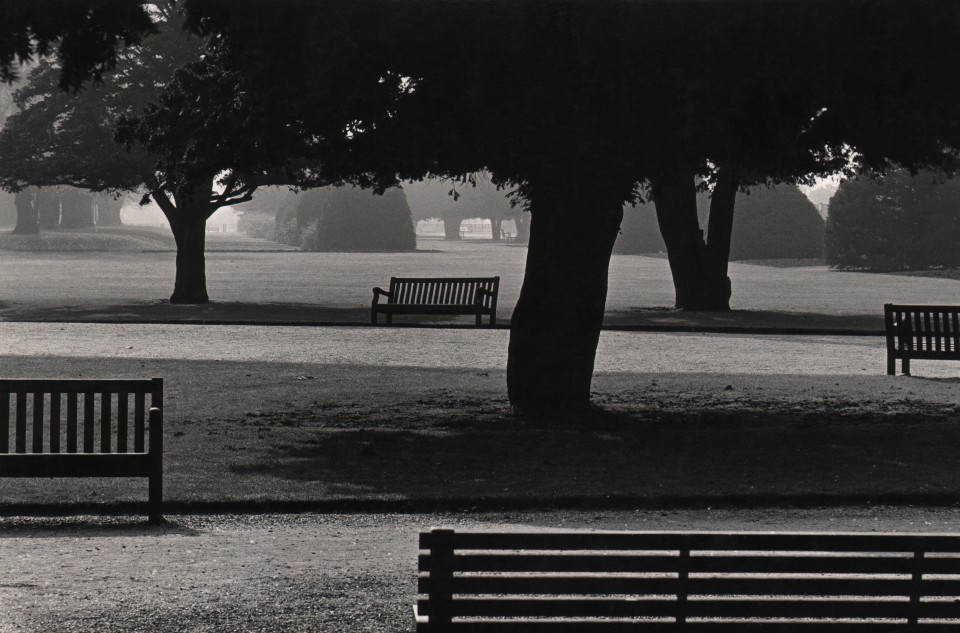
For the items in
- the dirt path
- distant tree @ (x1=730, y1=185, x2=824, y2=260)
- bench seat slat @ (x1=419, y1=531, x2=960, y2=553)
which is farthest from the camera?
distant tree @ (x1=730, y1=185, x2=824, y2=260)

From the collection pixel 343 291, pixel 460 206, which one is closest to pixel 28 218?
pixel 343 291

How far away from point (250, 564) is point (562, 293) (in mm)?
6060

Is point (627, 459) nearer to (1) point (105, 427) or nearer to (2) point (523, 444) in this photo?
(2) point (523, 444)

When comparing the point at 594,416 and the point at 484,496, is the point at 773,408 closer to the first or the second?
the point at 594,416

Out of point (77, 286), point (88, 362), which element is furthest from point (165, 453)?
point (77, 286)

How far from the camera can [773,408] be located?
537 inches

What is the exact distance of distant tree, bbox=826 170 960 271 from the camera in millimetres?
55219

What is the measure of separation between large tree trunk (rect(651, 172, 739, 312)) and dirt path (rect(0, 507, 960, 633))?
68.4ft

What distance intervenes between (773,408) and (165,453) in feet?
19.8

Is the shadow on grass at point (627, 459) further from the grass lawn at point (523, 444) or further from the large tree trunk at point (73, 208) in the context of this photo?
the large tree trunk at point (73, 208)

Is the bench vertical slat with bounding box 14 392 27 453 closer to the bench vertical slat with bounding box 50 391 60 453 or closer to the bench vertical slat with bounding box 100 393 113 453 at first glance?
the bench vertical slat with bounding box 50 391 60 453

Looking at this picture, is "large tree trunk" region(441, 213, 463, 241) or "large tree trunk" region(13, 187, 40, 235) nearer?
"large tree trunk" region(13, 187, 40, 235)

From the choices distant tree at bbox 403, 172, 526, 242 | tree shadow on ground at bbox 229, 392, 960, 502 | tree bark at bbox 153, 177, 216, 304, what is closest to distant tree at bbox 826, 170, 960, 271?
tree bark at bbox 153, 177, 216, 304

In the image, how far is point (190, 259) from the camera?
3195 cm
